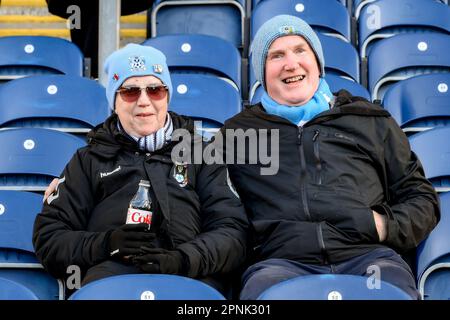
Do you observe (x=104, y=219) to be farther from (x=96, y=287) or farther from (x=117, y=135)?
(x=96, y=287)

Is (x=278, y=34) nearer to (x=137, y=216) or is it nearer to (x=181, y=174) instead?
(x=181, y=174)

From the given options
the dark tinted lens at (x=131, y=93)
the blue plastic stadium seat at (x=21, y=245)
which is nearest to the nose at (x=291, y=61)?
the dark tinted lens at (x=131, y=93)

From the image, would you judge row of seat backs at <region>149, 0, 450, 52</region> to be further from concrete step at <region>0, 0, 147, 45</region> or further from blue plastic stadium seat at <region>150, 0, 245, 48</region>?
concrete step at <region>0, 0, 147, 45</region>

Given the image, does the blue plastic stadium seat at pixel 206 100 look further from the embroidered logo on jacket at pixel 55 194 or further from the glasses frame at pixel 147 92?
the embroidered logo on jacket at pixel 55 194

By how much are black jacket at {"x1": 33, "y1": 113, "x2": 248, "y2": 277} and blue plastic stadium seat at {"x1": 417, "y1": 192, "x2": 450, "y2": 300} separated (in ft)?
1.79

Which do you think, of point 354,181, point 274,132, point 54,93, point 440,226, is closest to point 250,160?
point 274,132

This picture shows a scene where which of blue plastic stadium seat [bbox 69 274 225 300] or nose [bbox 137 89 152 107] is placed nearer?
blue plastic stadium seat [bbox 69 274 225 300]

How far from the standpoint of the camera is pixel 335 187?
3270 millimetres

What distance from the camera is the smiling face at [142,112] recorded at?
3.43 m

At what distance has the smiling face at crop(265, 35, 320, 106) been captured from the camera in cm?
352

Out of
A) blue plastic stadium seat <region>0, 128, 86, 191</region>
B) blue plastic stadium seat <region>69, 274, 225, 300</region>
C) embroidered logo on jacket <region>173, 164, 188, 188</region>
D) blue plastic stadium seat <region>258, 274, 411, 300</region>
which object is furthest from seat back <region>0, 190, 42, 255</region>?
blue plastic stadium seat <region>258, 274, 411, 300</region>

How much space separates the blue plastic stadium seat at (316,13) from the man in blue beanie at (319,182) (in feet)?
4.72
